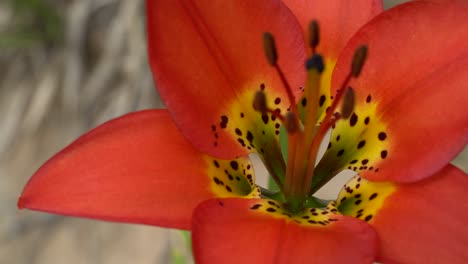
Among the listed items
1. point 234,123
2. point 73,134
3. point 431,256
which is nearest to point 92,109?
point 73,134

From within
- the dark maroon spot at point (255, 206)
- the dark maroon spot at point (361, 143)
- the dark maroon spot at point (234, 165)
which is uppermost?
the dark maroon spot at point (361, 143)

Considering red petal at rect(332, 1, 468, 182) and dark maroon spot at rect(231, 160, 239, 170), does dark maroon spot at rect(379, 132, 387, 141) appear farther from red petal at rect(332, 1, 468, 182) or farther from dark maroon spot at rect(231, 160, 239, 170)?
dark maroon spot at rect(231, 160, 239, 170)

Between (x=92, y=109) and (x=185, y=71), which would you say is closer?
(x=185, y=71)

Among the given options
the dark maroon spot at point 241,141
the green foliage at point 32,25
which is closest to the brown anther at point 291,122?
the dark maroon spot at point 241,141

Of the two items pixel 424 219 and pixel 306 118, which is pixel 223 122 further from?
pixel 424 219

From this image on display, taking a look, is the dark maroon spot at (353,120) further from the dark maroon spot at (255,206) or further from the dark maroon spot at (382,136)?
the dark maroon spot at (255,206)

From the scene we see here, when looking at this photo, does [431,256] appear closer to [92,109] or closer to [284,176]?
[284,176]
